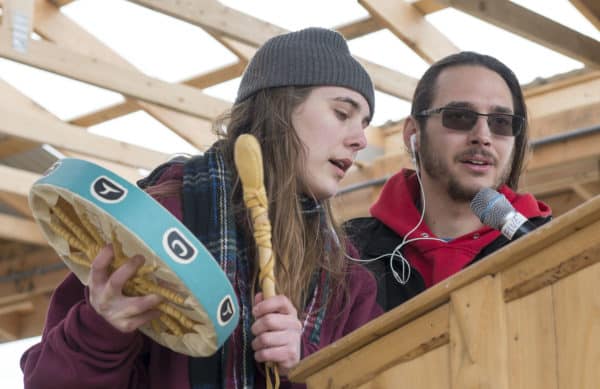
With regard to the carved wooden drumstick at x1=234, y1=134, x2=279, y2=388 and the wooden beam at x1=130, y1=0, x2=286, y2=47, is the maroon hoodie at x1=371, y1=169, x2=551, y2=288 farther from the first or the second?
the wooden beam at x1=130, y1=0, x2=286, y2=47

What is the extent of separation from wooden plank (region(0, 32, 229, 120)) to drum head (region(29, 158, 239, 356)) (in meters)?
3.66

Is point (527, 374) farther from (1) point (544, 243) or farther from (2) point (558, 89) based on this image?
(2) point (558, 89)

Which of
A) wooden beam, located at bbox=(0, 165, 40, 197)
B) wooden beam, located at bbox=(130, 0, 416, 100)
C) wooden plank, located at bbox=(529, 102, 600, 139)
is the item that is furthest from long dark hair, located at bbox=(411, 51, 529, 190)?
wooden beam, located at bbox=(0, 165, 40, 197)

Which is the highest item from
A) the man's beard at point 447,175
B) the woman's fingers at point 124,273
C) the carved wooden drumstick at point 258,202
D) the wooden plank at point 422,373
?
the man's beard at point 447,175

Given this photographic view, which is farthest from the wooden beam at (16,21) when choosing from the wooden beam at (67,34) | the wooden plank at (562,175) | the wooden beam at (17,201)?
the wooden plank at (562,175)

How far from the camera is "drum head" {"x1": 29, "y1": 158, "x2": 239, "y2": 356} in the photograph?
1.52 metres

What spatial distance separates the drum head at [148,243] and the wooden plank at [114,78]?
12.0 ft

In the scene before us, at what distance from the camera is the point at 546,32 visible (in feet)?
13.6

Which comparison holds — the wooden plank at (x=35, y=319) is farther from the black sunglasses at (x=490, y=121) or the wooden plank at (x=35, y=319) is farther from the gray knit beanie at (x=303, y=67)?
the gray knit beanie at (x=303, y=67)

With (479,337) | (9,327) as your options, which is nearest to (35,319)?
(9,327)

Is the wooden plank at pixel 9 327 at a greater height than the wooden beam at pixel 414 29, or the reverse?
the wooden beam at pixel 414 29

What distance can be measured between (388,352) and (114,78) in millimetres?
4424

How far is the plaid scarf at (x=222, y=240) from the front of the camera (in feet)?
6.10

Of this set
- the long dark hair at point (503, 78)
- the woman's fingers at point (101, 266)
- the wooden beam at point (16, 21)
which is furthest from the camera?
the wooden beam at point (16, 21)
